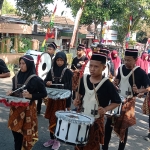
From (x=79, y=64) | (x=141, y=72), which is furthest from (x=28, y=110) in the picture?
(x=79, y=64)

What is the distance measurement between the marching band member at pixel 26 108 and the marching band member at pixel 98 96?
2.56 feet

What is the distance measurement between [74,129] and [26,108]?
1066 millimetres

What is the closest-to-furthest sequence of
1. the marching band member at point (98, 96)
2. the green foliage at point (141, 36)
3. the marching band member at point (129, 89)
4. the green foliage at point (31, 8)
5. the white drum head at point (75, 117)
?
the white drum head at point (75, 117), the marching band member at point (98, 96), the marching band member at point (129, 89), the green foliage at point (31, 8), the green foliage at point (141, 36)

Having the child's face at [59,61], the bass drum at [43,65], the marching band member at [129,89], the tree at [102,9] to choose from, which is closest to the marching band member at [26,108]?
the child's face at [59,61]

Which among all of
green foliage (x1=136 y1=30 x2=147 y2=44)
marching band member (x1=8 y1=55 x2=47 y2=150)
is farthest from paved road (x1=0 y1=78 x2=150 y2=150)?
green foliage (x1=136 y1=30 x2=147 y2=44)

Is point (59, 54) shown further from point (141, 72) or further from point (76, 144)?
point (76, 144)

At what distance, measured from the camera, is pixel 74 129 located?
11.0 feet

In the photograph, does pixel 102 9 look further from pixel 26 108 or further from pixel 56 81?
pixel 26 108

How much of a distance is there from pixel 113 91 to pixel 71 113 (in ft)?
1.96

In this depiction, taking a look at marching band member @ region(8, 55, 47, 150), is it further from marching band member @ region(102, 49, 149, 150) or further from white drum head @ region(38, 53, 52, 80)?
white drum head @ region(38, 53, 52, 80)

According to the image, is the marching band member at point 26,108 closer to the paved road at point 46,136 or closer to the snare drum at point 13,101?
the snare drum at point 13,101

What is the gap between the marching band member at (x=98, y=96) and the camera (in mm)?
3582

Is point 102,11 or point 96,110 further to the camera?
point 102,11

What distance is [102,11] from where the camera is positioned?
2269 centimetres
